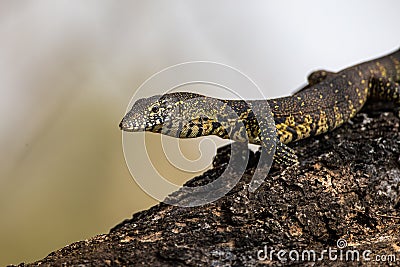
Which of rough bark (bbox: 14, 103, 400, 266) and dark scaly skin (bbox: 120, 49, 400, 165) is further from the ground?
dark scaly skin (bbox: 120, 49, 400, 165)

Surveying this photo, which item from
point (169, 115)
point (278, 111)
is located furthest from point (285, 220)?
point (278, 111)

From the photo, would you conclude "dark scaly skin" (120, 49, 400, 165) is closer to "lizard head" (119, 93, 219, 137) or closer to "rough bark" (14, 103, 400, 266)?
"lizard head" (119, 93, 219, 137)

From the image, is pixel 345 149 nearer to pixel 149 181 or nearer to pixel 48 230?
pixel 149 181

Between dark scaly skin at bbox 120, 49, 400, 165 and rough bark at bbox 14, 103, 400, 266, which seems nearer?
rough bark at bbox 14, 103, 400, 266

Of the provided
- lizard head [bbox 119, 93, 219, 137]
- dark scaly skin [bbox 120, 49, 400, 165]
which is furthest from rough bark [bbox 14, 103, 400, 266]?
lizard head [bbox 119, 93, 219, 137]

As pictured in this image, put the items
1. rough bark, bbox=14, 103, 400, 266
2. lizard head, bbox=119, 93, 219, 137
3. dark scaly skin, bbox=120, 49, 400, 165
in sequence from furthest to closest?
dark scaly skin, bbox=120, 49, 400, 165 < lizard head, bbox=119, 93, 219, 137 < rough bark, bbox=14, 103, 400, 266

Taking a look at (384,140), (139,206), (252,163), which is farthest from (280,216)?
(139,206)

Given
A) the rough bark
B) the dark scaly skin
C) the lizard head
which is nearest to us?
the rough bark

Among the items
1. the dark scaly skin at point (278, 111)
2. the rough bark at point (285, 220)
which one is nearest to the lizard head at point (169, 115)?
the dark scaly skin at point (278, 111)

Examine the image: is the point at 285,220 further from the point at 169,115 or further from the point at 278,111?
the point at 278,111
